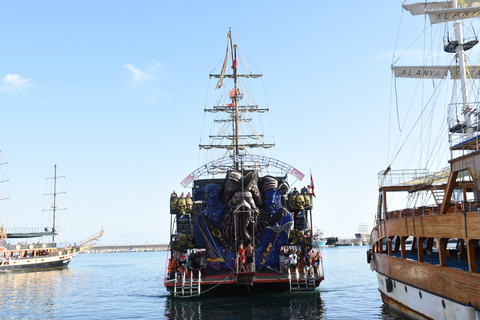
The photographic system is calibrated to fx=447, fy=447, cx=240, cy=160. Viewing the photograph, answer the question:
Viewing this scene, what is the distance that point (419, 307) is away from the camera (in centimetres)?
1513

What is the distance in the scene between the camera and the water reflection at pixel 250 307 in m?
19.6

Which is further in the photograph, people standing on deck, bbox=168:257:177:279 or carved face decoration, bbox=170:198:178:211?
people standing on deck, bbox=168:257:177:279

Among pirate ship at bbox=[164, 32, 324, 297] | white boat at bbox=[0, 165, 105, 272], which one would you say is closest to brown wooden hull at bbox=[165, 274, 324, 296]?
pirate ship at bbox=[164, 32, 324, 297]

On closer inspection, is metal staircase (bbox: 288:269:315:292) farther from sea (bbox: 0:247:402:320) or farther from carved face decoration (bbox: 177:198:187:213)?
carved face decoration (bbox: 177:198:187:213)

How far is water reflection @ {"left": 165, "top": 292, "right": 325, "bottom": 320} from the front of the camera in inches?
773

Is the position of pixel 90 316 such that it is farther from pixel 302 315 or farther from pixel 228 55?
pixel 228 55

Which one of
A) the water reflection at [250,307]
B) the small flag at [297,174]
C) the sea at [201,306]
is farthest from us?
the small flag at [297,174]

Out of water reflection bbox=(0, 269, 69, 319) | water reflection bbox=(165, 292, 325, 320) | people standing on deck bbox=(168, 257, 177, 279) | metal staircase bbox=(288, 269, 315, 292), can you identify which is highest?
people standing on deck bbox=(168, 257, 177, 279)

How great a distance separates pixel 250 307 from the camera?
2125cm

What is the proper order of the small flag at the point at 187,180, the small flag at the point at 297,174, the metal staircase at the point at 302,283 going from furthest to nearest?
1. the small flag at the point at 297,174
2. the small flag at the point at 187,180
3. the metal staircase at the point at 302,283

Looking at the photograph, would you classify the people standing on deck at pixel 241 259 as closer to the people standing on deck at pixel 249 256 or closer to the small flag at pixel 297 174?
the people standing on deck at pixel 249 256

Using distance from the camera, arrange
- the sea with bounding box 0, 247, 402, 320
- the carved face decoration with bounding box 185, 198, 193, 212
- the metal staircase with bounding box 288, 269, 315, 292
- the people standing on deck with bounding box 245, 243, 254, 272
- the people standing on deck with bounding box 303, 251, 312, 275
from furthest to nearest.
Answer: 1. the carved face decoration with bounding box 185, 198, 193, 212
2. the people standing on deck with bounding box 303, 251, 312, 275
3. the people standing on deck with bounding box 245, 243, 254, 272
4. the metal staircase with bounding box 288, 269, 315, 292
5. the sea with bounding box 0, 247, 402, 320

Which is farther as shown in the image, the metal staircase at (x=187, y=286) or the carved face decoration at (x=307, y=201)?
the carved face decoration at (x=307, y=201)

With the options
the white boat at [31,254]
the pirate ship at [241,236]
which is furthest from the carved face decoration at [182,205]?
the white boat at [31,254]
